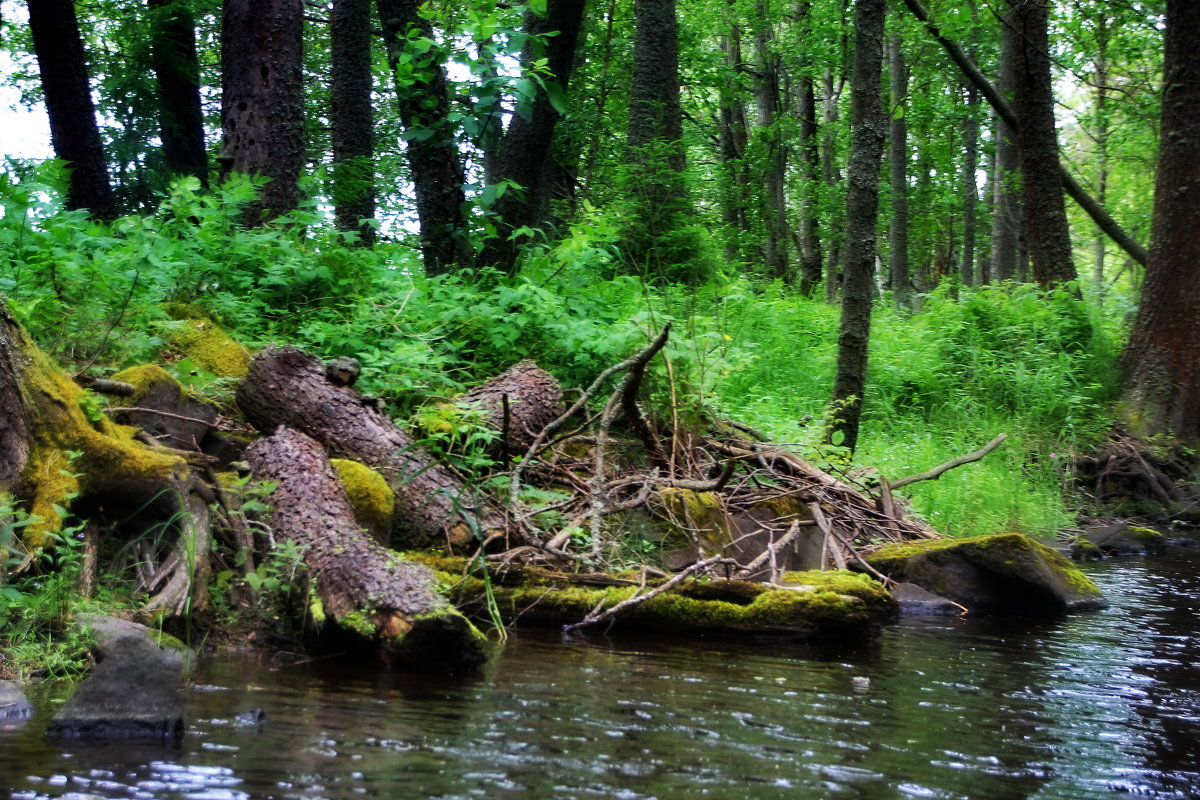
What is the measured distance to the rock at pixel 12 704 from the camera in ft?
11.4

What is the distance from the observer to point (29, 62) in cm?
2047

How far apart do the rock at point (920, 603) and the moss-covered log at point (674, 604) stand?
110 centimetres

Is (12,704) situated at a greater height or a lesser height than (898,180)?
lesser

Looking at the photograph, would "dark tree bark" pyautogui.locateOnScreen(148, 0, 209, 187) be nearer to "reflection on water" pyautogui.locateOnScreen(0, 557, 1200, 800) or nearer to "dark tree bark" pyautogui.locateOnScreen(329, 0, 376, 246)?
"dark tree bark" pyautogui.locateOnScreen(329, 0, 376, 246)

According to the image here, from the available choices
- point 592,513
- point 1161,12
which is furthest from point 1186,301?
point 592,513

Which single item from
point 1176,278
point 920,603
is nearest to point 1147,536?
Answer: point 1176,278

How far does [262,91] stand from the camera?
892 centimetres

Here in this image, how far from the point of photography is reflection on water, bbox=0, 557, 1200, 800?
121 inches

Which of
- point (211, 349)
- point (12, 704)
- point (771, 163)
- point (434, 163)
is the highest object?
point (771, 163)

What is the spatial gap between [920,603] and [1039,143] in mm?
10320

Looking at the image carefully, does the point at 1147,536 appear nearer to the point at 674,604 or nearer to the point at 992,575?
the point at 992,575

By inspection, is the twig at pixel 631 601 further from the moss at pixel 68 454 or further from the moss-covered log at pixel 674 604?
the moss at pixel 68 454

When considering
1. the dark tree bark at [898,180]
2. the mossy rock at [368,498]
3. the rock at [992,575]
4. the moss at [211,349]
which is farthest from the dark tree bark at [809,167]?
the mossy rock at [368,498]

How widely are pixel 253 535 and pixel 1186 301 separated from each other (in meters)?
12.2
